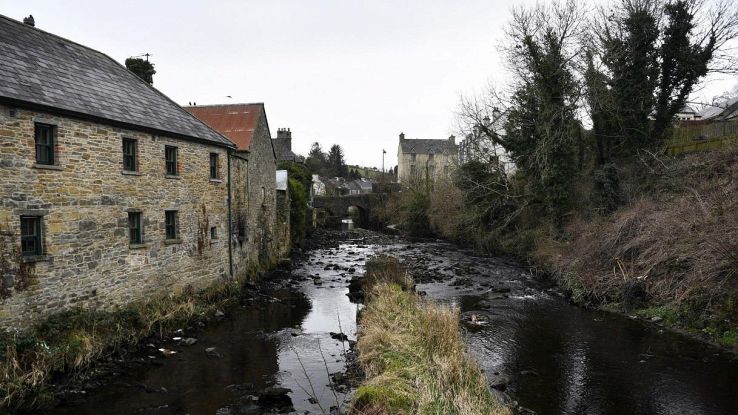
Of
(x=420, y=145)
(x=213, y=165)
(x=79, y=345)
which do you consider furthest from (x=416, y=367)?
(x=420, y=145)

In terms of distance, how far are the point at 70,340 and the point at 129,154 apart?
5.87m

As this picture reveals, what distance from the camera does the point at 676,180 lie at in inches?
760

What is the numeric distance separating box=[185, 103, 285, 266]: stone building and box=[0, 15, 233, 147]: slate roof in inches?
154

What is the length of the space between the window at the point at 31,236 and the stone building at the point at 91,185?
0.08ft

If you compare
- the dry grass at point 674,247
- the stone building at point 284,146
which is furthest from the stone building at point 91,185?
the stone building at point 284,146

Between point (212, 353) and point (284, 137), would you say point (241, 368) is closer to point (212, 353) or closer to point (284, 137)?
point (212, 353)

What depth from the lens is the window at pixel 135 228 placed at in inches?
549

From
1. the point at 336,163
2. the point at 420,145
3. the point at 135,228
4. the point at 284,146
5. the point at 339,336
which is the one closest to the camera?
the point at 339,336

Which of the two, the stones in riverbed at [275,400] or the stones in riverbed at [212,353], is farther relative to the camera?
the stones in riverbed at [212,353]

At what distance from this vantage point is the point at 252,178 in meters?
22.6

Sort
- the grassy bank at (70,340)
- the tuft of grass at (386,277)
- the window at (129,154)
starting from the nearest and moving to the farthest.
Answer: the grassy bank at (70,340) < the window at (129,154) < the tuft of grass at (386,277)

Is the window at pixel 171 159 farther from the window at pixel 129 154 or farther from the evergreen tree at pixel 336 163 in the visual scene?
the evergreen tree at pixel 336 163

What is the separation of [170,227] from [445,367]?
1148 centimetres

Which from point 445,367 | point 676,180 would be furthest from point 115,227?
point 676,180
